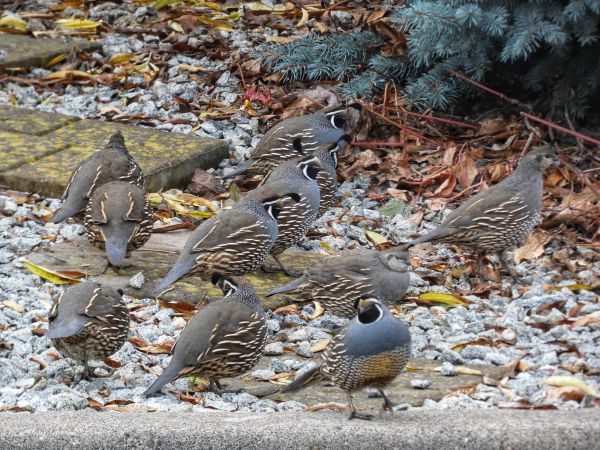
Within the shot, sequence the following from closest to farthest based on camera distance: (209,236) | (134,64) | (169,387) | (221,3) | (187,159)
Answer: (169,387)
(209,236)
(187,159)
(134,64)
(221,3)

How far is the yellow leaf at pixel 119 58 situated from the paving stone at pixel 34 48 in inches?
15.3

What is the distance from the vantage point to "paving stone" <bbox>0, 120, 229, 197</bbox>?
20.5 ft

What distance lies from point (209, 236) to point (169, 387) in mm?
1242

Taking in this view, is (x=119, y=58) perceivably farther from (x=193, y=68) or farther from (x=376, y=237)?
(x=376, y=237)

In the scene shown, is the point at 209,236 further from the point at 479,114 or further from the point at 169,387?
the point at 479,114

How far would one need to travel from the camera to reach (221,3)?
897 centimetres

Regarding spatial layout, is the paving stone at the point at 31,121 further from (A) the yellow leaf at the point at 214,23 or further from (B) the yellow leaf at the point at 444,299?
(B) the yellow leaf at the point at 444,299

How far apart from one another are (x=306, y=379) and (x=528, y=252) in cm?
249

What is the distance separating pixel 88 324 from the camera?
13.4 ft

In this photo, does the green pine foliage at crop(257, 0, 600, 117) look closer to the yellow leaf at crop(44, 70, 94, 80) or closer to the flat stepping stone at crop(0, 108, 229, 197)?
the flat stepping stone at crop(0, 108, 229, 197)

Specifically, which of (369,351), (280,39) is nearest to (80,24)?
(280,39)

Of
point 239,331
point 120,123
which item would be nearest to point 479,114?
point 120,123

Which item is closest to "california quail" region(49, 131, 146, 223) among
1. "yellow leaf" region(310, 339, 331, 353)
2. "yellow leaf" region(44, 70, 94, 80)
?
"yellow leaf" region(310, 339, 331, 353)

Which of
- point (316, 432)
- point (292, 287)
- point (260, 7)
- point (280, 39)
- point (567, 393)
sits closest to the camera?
point (316, 432)
